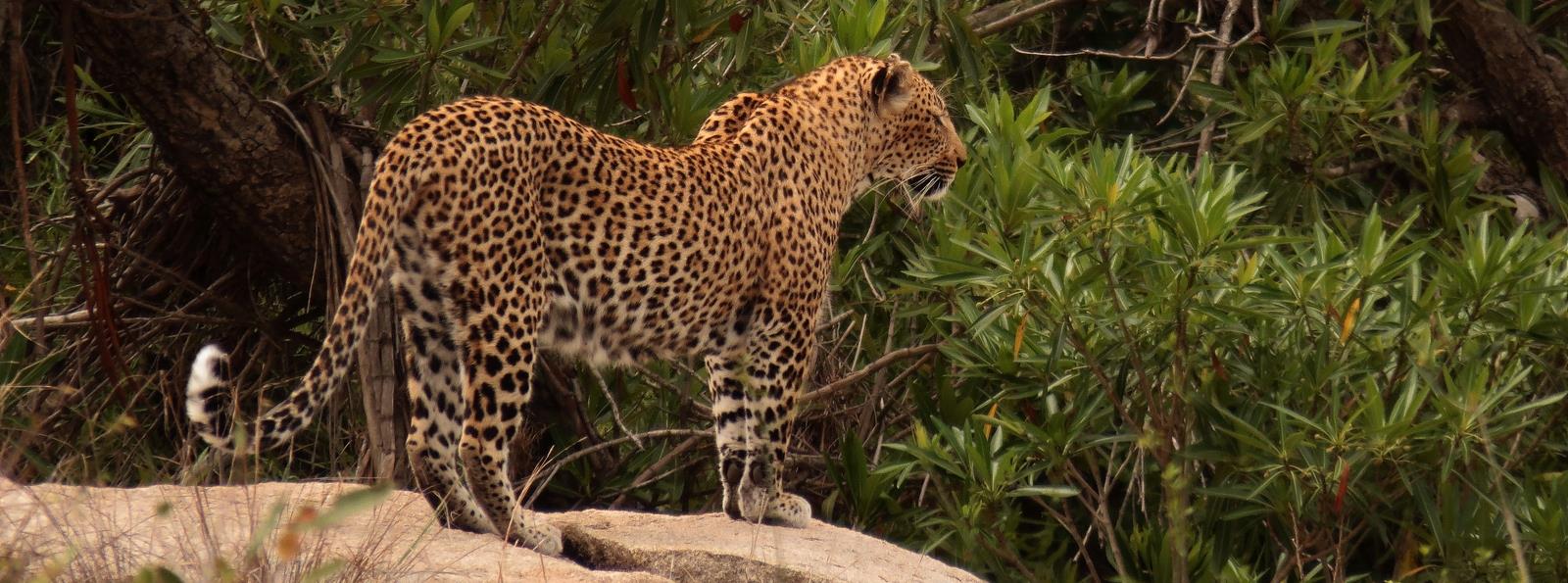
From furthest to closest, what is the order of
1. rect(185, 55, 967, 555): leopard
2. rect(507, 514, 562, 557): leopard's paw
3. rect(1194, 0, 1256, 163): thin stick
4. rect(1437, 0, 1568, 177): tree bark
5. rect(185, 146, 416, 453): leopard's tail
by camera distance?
1. rect(1437, 0, 1568, 177): tree bark
2. rect(1194, 0, 1256, 163): thin stick
3. rect(507, 514, 562, 557): leopard's paw
4. rect(185, 55, 967, 555): leopard
5. rect(185, 146, 416, 453): leopard's tail

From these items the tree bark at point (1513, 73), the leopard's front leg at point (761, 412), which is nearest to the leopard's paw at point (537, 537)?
the leopard's front leg at point (761, 412)

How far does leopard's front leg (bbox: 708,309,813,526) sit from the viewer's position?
245 inches

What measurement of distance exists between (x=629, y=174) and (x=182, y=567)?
1.95 meters

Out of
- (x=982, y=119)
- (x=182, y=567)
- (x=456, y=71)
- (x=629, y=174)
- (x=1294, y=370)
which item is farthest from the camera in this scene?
(x=982, y=119)

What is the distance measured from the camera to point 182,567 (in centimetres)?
430

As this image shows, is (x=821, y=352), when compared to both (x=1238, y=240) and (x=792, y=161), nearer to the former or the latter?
(x=792, y=161)

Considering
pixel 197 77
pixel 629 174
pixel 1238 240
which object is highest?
pixel 197 77

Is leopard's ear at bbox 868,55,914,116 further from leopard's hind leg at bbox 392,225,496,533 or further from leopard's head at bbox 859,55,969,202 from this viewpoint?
leopard's hind leg at bbox 392,225,496,533

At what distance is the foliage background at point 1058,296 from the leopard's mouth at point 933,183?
128 mm

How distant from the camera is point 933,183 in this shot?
23.6ft

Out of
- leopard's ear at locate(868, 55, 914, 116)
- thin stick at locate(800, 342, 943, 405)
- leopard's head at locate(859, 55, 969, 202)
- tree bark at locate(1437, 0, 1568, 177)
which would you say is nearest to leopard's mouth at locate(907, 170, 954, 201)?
leopard's head at locate(859, 55, 969, 202)

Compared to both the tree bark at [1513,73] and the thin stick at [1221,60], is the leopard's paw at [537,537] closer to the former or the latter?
the thin stick at [1221,60]

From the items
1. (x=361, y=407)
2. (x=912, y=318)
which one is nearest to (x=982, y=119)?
(x=912, y=318)

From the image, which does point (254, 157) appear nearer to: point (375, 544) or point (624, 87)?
point (624, 87)
